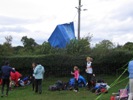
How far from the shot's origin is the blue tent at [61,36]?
28547 mm

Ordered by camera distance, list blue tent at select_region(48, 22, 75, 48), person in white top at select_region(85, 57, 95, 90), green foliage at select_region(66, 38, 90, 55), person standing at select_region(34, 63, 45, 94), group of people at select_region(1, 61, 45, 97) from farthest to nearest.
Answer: blue tent at select_region(48, 22, 75, 48) < green foliage at select_region(66, 38, 90, 55) < person in white top at select_region(85, 57, 95, 90) < person standing at select_region(34, 63, 45, 94) < group of people at select_region(1, 61, 45, 97)

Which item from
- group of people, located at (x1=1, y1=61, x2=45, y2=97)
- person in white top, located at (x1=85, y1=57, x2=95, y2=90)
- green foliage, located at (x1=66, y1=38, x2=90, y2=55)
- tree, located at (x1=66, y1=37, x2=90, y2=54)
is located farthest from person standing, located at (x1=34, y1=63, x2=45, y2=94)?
tree, located at (x1=66, y1=37, x2=90, y2=54)

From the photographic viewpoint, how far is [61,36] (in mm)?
28797

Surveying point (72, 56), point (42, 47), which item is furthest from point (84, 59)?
point (42, 47)

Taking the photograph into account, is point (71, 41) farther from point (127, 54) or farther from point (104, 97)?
point (104, 97)

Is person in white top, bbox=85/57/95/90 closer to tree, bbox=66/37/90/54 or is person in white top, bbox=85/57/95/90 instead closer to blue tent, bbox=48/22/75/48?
tree, bbox=66/37/90/54

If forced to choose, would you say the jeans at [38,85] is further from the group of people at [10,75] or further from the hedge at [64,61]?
the hedge at [64,61]

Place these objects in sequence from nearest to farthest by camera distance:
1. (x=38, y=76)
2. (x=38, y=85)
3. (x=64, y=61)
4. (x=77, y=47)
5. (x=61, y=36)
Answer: (x=38, y=76), (x=38, y=85), (x=64, y=61), (x=77, y=47), (x=61, y=36)

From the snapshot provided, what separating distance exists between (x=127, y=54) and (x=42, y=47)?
6.81 meters

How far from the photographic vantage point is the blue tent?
93.7 feet

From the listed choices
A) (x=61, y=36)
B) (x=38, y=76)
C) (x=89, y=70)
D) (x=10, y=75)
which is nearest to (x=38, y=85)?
(x=38, y=76)

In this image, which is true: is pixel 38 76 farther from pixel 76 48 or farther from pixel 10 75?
pixel 76 48

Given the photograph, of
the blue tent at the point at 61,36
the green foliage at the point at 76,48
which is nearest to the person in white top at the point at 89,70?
the green foliage at the point at 76,48

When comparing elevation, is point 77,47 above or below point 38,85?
above
